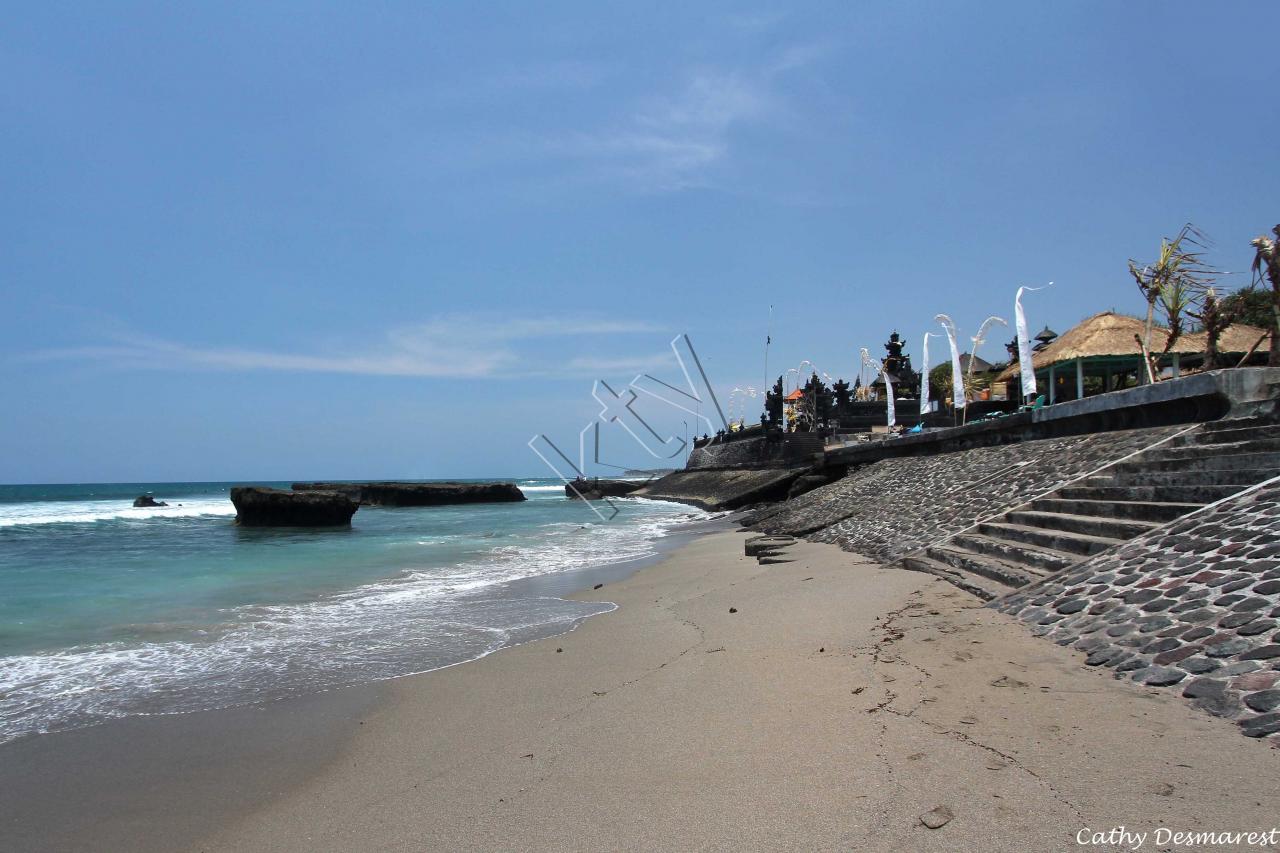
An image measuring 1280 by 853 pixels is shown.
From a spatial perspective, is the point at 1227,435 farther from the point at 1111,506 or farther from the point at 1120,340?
the point at 1120,340

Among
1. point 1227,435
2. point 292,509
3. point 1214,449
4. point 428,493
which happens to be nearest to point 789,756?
point 1214,449

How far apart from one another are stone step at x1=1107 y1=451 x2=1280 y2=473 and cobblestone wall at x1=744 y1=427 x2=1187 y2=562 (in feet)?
3.54

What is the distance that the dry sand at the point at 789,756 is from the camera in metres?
3.05

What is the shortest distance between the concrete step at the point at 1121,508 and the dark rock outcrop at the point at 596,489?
180 ft

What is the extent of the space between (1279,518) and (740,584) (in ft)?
20.4

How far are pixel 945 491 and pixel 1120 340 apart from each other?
14.7 meters

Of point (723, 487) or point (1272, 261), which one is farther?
point (723, 487)

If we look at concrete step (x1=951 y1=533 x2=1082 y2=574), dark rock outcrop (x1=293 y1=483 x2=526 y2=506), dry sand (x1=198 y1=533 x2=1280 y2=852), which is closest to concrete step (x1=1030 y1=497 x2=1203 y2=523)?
concrete step (x1=951 y1=533 x2=1082 y2=574)

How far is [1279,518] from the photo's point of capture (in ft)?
18.1

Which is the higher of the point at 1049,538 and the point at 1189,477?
the point at 1189,477

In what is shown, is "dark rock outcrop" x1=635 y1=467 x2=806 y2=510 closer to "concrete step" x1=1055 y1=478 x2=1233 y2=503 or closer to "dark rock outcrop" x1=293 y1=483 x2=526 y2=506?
"dark rock outcrop" x1=293 y1=483 x2=526 y2=506

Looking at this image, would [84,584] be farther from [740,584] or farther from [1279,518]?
[1279,518]

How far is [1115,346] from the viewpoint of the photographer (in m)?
23.5

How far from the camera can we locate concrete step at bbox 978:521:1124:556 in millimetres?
6922
